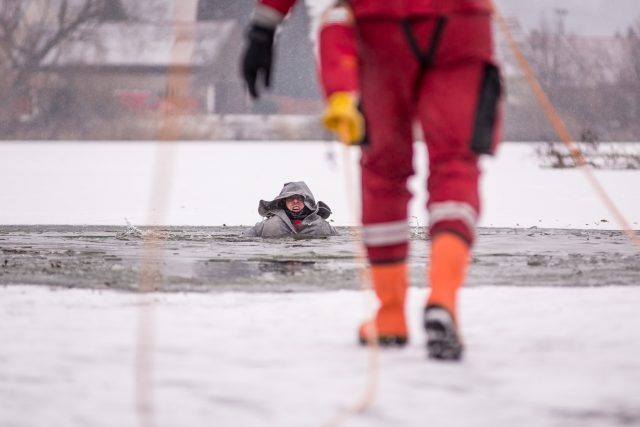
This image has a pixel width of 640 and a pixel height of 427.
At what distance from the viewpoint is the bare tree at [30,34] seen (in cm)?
5850

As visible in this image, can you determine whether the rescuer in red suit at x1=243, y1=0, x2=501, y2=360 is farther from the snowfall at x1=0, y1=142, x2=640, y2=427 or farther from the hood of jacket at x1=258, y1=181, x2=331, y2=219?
the hood of jacket at x1=258, y1=181, x2=331, y2=219

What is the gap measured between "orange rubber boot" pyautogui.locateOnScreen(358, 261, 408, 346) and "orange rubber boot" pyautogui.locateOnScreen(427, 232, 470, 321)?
0.76 feet

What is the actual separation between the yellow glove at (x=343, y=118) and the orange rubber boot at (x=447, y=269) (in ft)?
1.32

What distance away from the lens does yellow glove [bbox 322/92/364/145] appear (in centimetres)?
381

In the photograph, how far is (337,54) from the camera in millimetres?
3979

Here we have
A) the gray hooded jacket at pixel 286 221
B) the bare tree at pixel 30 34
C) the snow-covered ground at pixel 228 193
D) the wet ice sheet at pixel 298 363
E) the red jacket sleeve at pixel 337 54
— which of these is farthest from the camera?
the bare tree at pixel 30 34

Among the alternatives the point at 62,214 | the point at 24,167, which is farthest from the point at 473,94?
the point at 24,167

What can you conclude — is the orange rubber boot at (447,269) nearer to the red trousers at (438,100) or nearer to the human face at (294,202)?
the red trousers at (438,100)

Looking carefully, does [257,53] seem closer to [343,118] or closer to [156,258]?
[343,118]

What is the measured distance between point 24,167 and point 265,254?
17461 millimetres

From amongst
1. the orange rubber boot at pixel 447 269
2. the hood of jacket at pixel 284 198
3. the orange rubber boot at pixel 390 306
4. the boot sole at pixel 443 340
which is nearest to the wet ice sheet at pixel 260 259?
the hood of jacket at pixel 284 198

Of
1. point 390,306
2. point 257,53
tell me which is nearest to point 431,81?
point 257,53

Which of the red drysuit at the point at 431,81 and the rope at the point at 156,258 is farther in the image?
the red drysuit at the point at 431,81

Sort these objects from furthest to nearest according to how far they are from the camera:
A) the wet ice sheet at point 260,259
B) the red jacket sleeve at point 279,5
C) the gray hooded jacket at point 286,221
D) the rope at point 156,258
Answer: the gray hooded jacket at point 286,221 → the wet ice sheet at point 260,259 → the red jacket sleeve at point 279,5 → the rope at point 156,258
